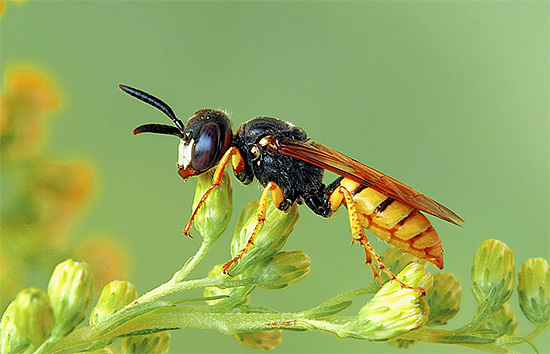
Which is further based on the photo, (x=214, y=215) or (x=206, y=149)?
(x=206, y=149)

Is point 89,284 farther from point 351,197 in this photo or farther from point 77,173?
point 77,173

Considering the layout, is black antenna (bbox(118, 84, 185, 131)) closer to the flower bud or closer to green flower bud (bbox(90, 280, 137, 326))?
green flower bud (bbox(90, 280, 137, 326))

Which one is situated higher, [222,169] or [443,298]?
[222,169]

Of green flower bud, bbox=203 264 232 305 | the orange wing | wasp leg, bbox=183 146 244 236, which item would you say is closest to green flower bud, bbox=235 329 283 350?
green flower bud, bbox=203 264 232 305

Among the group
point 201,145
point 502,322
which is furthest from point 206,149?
point 502,322

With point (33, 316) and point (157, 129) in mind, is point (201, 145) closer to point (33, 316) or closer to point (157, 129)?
point (157, 129)

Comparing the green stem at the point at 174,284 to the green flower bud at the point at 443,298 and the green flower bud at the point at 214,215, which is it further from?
the green flower bud at the point at 443,298
